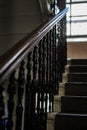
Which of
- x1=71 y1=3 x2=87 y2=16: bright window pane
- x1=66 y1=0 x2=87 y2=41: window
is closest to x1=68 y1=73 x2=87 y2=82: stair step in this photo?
x1=66 y1=0 x2=87 y2=41: window

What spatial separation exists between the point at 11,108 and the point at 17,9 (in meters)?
3.63

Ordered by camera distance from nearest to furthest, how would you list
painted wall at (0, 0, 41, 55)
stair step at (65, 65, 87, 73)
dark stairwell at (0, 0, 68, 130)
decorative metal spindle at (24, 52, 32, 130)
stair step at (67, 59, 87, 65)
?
dark stairwell at (0, 0, 68, 130)
decorative metal spindle at (24, 52, 32, 130)
stair step at (65, 65, 87, 73)
stair step at (67, 59, 87, 65)
painted wall at (0, 0, 41, 55)

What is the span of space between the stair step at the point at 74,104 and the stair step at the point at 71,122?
0.24 m

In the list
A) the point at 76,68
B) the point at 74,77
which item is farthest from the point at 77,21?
the point at 74,77

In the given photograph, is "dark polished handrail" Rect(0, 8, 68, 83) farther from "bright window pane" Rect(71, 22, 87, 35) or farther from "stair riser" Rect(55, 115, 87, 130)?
"bright window pane" Rect(71, 22, 87, 35)

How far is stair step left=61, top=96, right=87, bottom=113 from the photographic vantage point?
273 cm

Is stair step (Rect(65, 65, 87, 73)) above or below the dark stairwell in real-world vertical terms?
below

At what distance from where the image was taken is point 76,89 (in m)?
3.06

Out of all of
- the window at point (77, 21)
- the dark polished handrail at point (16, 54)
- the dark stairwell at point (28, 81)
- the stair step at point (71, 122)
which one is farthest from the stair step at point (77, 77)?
the window at point (77, 21)

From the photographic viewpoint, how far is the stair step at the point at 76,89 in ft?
9.95

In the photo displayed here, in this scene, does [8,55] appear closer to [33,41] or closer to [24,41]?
[24,41]

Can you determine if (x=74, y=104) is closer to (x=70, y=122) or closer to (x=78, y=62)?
(x=70, y=122)

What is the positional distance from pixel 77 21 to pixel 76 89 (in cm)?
331

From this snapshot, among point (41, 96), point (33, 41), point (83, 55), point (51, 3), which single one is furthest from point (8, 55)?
point (83, 55)
